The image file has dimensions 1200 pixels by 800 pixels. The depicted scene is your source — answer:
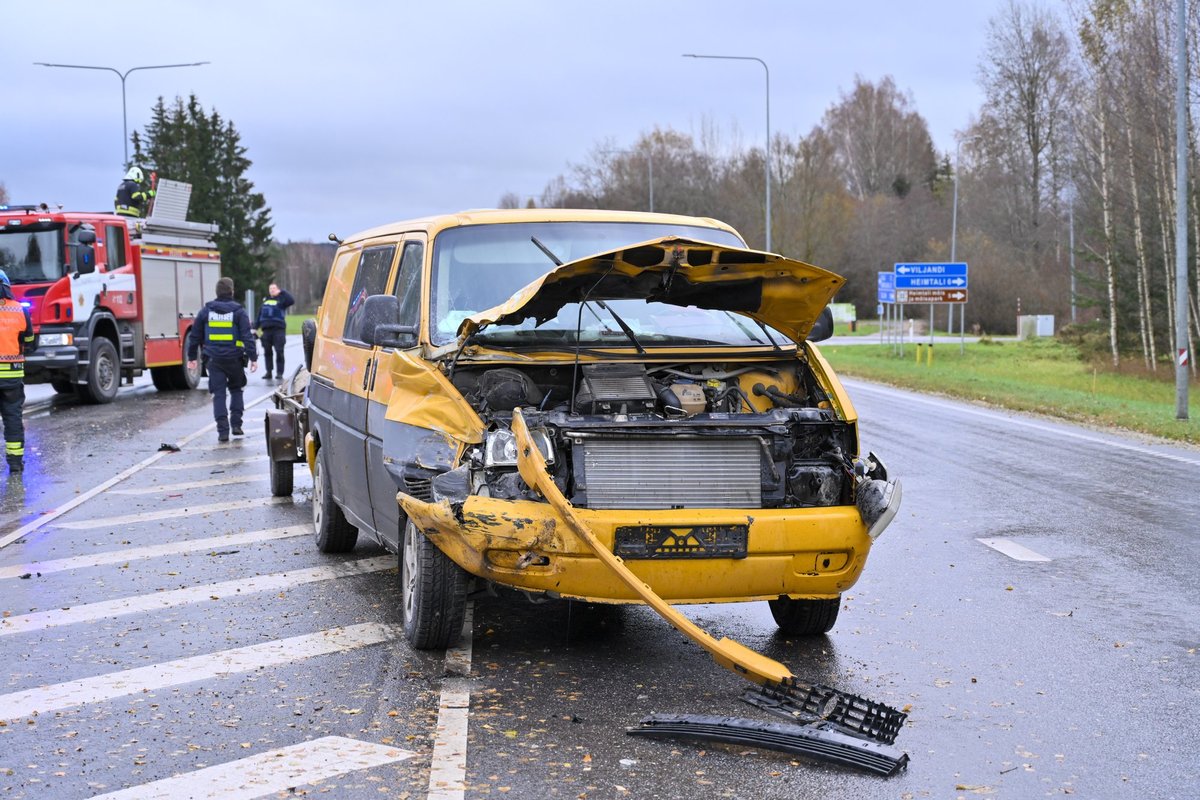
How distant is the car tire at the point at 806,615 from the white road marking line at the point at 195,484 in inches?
271

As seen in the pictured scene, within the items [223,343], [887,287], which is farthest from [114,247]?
[887,287]

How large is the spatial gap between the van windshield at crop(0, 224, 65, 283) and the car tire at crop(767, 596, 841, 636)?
17079mm

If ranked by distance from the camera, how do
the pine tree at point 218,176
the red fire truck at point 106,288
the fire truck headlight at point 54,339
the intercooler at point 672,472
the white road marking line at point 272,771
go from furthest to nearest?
the pine tree at point 218,176
the red fire truck at point 106,288
the fire truck headlight at point 54,339
the intercooler at point 672,472
the white road marking line at point 272,771

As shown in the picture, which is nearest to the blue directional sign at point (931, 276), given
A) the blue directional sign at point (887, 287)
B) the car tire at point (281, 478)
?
the blue directional sign at point (887, 287)

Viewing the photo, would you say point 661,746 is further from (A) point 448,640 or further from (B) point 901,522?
(B) point 901,522

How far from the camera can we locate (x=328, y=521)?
847cm

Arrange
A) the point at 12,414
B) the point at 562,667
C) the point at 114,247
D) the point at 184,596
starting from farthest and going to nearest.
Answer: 1. the point at 114,247
2. the point at 12,414
3. the point at 184,596
4. the point at 562,667

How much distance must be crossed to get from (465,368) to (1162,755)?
341 cm

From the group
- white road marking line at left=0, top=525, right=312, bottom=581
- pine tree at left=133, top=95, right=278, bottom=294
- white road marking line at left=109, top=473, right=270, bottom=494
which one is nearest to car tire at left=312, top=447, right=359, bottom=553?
white road marking line at left=0, top=525, right=312, bottom=581

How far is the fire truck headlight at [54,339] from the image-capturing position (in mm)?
20172

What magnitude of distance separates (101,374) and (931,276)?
1075 inches

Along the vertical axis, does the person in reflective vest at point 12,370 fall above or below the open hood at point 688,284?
below

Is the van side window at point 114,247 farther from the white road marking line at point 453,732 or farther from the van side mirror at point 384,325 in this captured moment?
the white road marking line at point 453,732

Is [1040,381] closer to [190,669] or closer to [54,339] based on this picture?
[54,339]
